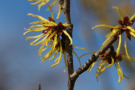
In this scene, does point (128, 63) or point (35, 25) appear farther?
point (128, 63)

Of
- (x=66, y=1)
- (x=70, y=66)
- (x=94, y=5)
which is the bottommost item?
(x=70, y=66)

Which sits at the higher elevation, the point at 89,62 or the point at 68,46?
the point at 68,46

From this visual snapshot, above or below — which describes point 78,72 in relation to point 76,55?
below

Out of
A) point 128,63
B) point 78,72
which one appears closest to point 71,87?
point 78,72

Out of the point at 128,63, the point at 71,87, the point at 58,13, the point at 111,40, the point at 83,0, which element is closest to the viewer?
the point at 111,40

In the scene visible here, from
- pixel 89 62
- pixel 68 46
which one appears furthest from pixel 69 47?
pixel 89 62

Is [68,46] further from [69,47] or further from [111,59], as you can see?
[111,59]

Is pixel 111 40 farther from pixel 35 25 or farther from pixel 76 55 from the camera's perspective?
pixel 35 25

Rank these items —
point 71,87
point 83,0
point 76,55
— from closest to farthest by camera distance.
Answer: point 71,87
point 76,55
point 83,0

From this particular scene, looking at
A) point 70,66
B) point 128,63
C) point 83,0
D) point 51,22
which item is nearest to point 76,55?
point 70,66

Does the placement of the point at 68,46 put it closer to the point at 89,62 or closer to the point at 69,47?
the point at 69,47

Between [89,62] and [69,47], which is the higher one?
[69,47]
